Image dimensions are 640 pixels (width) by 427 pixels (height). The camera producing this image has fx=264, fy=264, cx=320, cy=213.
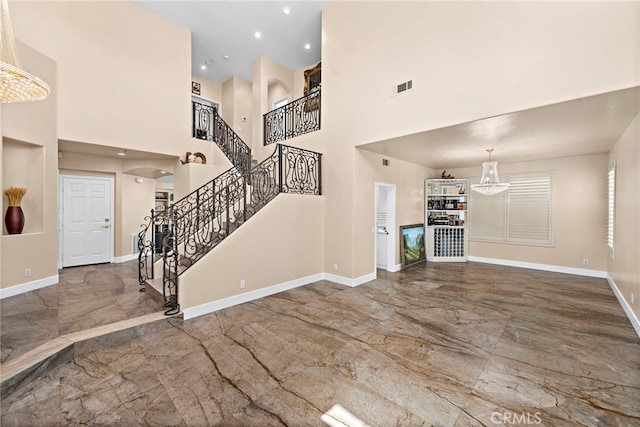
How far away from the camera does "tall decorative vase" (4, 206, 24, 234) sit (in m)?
4.56

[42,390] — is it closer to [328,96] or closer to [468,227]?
[328,96]

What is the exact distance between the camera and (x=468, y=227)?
8023 millimetres

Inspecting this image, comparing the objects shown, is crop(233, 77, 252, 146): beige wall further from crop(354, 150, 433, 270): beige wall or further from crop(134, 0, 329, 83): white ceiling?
crop(354, 150, 433, 270): beige wall

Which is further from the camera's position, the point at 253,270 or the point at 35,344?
the point at 253,270

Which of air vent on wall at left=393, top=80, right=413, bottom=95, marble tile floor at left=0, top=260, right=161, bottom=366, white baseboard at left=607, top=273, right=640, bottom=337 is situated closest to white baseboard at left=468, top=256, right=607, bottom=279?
white baseboard at left=607, top=273, right=640, bottom=337

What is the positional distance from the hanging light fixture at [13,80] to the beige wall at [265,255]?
2.53 m

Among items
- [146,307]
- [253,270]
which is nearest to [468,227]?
[253,270]

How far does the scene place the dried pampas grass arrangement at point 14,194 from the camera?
4559mm

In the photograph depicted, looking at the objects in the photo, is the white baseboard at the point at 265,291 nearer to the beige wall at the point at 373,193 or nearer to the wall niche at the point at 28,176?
the beige wall at the point at 373,193

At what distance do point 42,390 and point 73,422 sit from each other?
0.69m

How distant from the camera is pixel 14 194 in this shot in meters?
4.59

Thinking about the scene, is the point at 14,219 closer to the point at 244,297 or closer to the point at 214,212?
the point at 214,212

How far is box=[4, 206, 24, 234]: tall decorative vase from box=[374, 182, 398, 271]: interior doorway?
22.6 feet

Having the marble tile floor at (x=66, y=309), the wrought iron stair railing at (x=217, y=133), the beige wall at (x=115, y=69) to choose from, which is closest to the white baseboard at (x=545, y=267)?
the wrought iron stair railing at (x=217, y=133)
